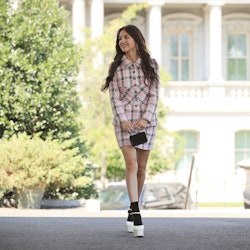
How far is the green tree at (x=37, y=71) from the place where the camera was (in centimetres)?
1967

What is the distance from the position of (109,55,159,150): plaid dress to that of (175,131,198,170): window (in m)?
28.4

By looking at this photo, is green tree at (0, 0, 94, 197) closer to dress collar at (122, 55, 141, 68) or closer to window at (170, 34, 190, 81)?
dress collar at (122, 55, 141, 68)

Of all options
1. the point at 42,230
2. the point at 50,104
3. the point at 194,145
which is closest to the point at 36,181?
the point at 50,104

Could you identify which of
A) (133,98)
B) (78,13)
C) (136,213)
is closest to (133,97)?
(133,98)

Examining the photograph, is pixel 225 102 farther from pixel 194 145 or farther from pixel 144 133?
pixel 144 133

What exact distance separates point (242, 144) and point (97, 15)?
7033 mm

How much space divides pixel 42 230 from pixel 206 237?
4.87 feet

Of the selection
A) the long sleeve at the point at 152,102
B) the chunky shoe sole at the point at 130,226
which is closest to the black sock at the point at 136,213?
the chunky shoe sole at the point at 130,226

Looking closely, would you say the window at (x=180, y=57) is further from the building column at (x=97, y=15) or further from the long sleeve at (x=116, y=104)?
the long sleeve at (x=116, y=104)

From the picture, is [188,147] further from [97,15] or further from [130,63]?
[130,63]

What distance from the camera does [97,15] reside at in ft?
121

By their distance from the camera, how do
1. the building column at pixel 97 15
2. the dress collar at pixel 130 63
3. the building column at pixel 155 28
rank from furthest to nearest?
the building column at pixel 155 28, the building column at pixel 97 15, the dress collar at pixel 130 63

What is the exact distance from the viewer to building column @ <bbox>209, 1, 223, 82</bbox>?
3844 centimetres

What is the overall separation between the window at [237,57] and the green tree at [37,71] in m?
20.1
